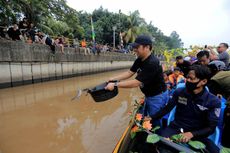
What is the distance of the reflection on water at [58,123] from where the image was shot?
4.18m

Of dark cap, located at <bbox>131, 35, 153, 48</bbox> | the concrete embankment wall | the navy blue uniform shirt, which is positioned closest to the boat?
the navy blue uniform shirt

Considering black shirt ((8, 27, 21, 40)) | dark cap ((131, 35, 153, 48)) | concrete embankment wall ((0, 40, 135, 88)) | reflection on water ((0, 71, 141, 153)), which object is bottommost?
reflection on water ((0, 71, 141, 153))

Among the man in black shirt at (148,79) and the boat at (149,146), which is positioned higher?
the man in black shirt at (148,79)

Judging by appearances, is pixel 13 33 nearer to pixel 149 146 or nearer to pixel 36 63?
pixel 36 63

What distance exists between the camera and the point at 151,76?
92.7 inches

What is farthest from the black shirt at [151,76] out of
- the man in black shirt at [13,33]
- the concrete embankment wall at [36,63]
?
the man in black shirt at [13,33]

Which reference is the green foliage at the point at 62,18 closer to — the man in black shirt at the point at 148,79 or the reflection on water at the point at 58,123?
the man in black shirt at the point at 148,79

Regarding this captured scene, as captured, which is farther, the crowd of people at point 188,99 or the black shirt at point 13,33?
the black shirt at point 13,33

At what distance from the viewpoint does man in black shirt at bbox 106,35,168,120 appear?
2.34 m

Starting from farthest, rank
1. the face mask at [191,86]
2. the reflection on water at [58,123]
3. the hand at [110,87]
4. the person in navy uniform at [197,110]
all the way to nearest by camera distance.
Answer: the reflection on water at [58,123], the hand at [110,87], the face mask at [191,86], the person in navy uniform at [197,110]

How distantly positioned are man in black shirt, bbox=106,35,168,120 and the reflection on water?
1890mm

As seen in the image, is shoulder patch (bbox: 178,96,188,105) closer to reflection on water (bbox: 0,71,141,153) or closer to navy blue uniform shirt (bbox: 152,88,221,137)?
navy blue uniform shirt (bbox: 152,88,221,137)

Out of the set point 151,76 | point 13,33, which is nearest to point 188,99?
point 151,76

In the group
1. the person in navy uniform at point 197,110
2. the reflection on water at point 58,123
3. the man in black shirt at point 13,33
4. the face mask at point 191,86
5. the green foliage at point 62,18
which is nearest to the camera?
the person in navy uniform at point 197,110
